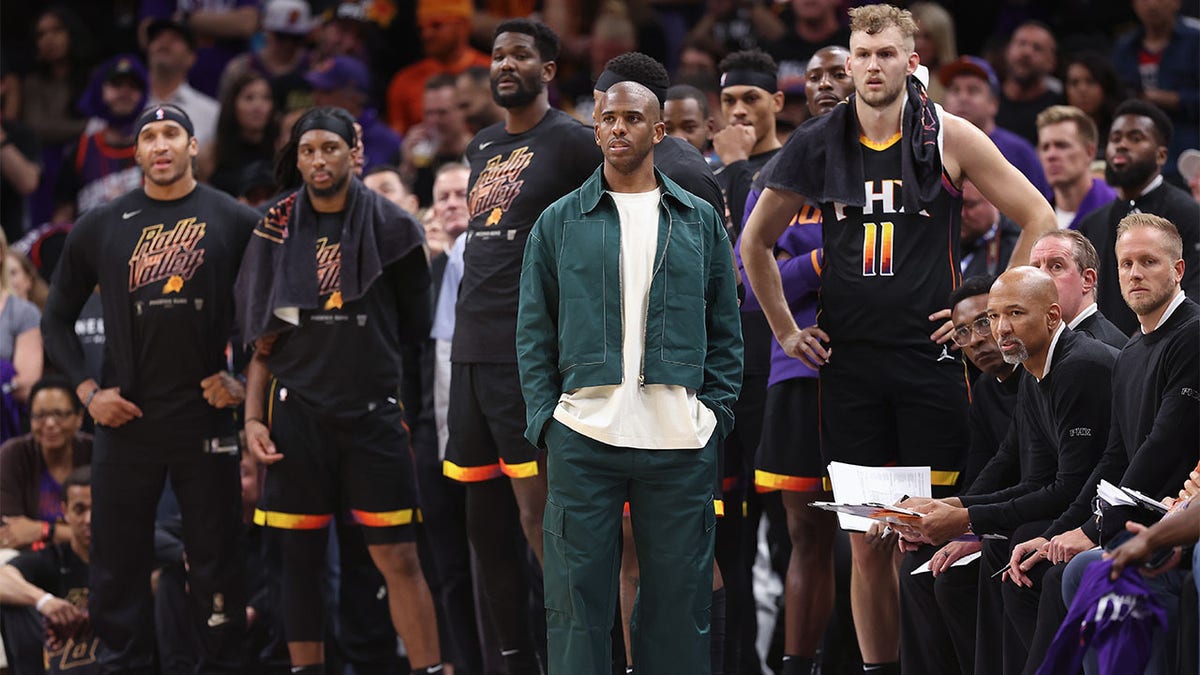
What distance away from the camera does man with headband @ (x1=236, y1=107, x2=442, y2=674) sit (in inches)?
254

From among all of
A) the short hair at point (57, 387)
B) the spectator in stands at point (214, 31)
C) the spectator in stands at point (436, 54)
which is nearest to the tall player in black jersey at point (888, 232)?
the short hair at point (57, 387)

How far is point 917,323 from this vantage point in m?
5.68

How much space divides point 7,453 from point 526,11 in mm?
5122

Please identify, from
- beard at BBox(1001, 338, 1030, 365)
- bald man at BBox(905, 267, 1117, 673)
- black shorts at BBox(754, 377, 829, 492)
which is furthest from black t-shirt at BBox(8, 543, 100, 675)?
beard at BBox(1001, 338, 1030, 365)

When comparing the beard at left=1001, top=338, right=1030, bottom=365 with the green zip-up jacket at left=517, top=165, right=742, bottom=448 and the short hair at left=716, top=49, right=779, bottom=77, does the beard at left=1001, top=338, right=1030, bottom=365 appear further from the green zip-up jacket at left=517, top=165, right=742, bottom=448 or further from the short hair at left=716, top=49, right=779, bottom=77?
the short hair at left=716, top=49, right=779, bottom=77

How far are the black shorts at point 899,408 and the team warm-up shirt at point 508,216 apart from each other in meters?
1.12

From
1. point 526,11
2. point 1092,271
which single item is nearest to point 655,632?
point 1092,271

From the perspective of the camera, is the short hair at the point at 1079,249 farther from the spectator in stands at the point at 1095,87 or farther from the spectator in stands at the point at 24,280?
the spectator in stands at the point at 24,280

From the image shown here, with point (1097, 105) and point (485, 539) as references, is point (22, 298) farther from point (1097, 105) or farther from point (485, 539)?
point (1097, 105)

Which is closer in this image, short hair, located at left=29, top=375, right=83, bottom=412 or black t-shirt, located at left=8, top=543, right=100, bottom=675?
black t-shirt, located at left=8, top=543, right=100, bottom=675

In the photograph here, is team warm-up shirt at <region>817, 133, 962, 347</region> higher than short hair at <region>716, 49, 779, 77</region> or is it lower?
lower

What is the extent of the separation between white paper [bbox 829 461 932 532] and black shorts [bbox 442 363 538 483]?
3.58 ft

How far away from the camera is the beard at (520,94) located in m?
6.11

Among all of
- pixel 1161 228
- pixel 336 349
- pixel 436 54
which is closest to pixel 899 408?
pixel 1161 228
